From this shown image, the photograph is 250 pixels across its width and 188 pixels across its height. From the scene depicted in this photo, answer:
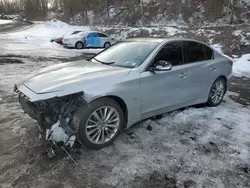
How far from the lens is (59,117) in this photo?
11.0 ft

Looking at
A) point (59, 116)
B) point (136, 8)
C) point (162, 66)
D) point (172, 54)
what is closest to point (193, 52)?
point (172, 54)

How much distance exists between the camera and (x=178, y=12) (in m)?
25.0

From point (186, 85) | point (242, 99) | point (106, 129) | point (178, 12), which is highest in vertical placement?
point (178, 12)

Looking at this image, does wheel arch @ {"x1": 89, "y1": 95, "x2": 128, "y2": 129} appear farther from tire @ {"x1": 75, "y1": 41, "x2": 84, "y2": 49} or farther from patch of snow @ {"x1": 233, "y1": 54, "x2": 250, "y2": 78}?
tire @ {"x1": 75, "y1": 41, "x2": 84, "y2": 49}

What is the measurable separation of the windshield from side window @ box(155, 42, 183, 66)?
174 mm

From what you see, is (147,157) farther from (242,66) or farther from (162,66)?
(242,66)

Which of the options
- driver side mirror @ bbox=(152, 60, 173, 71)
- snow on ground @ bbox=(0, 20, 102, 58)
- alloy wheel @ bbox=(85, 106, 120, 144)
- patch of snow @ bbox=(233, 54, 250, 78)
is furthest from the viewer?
snow on ground @ bbox=(0, 20, 102, 58)

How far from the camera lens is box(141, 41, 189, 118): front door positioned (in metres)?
3.96

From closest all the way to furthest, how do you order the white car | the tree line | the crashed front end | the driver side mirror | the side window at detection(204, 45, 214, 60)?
the crashed front end
the driver side mirror
the side window at detection(204, 45, 214, 60)
the white car
the tree line

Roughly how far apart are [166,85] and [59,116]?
188 centimetres

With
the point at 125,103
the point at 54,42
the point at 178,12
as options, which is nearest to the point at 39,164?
the point at 125,103

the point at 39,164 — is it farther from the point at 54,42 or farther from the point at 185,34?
the point at 54,42

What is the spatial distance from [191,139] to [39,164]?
2313 mm

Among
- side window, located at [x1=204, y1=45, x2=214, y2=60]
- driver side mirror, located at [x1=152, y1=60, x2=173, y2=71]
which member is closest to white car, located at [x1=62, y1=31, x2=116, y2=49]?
side window, located at [x1=204, y1=45, x2=214, y2=60]
